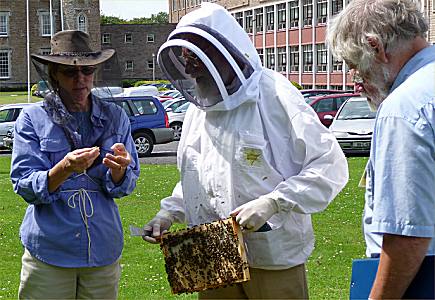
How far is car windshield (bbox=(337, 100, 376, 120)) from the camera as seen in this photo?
67.5 ft

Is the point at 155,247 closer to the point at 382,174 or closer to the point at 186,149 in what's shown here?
the point at 186,149

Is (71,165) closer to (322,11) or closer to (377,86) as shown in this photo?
(377,86)

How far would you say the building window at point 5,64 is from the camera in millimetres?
76062

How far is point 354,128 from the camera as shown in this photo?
2027 cm

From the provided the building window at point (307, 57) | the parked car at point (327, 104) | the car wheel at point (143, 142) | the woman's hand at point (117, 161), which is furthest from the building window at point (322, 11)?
the woman's hand at point (117, 161)

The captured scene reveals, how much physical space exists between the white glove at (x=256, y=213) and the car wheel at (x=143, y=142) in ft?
63.5

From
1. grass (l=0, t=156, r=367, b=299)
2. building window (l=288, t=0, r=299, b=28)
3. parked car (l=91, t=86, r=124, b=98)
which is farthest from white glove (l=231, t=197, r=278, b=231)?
building window (l=288, t=0, r=299, b=28)

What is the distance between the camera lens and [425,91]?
275 centimetres

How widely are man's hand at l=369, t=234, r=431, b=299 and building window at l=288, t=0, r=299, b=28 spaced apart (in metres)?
60.6

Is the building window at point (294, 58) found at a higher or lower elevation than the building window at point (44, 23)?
lower

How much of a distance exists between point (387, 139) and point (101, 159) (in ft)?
6.39

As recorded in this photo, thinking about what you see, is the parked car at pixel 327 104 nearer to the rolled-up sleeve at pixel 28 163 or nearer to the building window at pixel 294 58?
the rolled-up sleeve at pixel 28 163

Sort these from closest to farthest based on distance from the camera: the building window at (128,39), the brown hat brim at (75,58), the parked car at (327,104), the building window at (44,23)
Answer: the brown hat brim at (75,58) < the parked car at (327,104) < the building window at (44,23) < the building window at (128,39)

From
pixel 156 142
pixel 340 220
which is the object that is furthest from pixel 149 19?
pixel 340 220
